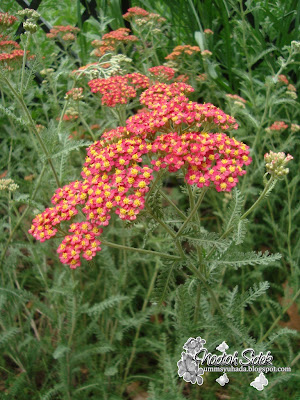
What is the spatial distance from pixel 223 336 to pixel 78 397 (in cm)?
91

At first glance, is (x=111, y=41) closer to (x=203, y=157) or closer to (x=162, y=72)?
(x=162, y=72)

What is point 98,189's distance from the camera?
4.45ft

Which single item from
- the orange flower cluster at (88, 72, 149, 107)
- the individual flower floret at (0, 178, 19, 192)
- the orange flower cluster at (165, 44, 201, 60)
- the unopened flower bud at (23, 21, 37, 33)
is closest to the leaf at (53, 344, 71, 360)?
the individual flower floret at (0, 178, 19, 192)

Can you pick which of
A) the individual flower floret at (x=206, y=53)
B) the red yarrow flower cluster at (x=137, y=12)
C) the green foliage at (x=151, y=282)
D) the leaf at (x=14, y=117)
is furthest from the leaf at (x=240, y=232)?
the red yarrow flower cluster at (x=137, y=12)

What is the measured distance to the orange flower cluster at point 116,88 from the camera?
1.92 m

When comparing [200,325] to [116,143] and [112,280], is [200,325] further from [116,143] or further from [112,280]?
[116,143]

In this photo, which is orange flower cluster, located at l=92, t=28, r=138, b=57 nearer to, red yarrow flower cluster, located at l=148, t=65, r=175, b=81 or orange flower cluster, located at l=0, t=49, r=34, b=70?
red yarrow flower cluster, located at l=148, t=65, r=175, b=81

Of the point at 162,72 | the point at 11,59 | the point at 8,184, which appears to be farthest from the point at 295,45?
the point at 8,184

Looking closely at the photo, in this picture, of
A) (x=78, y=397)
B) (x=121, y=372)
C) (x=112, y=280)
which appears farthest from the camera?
(x=112, y=280)

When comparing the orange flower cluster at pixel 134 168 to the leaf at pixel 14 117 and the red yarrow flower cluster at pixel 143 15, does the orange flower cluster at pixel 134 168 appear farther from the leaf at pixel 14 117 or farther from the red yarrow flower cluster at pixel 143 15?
the red yarrow flower cluster at pixel 143 15

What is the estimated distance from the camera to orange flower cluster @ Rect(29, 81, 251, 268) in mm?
1326

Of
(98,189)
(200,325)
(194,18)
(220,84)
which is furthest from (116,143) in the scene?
(194,18)

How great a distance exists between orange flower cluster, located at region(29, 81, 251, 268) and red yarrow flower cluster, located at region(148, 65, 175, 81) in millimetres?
779

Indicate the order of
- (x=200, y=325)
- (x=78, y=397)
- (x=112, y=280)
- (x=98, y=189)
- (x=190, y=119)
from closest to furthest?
(x=98, y=189) → (x=190, y=119) → (x=200, y=325) → (x=78, y=397) → (x=112, y=280)
